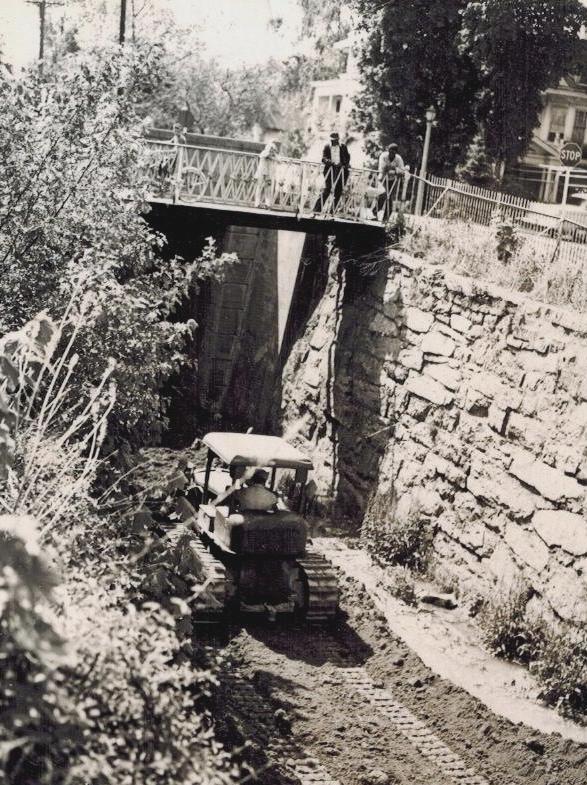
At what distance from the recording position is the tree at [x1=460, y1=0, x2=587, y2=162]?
21.6m

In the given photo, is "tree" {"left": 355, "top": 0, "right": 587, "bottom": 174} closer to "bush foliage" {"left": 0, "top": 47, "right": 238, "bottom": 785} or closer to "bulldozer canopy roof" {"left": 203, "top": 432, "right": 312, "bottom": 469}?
"bush foliage" {"left": 0, "top": 47, "right": 238, "bottom": 785}

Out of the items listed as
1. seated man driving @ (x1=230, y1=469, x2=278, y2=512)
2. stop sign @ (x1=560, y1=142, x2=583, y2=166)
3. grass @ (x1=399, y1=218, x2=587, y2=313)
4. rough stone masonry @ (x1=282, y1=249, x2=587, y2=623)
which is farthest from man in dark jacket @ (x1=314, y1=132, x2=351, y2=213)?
A: seated man driving @ (x1=230, y1=469, x2=278, y2=512)

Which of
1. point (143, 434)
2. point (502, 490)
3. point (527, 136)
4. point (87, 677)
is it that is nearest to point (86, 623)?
point (87, 677)

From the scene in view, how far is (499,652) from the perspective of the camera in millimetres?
9391

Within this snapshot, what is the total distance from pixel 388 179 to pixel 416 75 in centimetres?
816

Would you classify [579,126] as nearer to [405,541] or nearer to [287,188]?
[287,188]

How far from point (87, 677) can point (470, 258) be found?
10479 millimetres

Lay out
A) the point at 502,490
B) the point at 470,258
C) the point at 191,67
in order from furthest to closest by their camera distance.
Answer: the point at 191,67, the point at 470,258, the point at 502,490

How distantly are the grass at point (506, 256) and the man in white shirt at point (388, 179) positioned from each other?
1053 millimetres

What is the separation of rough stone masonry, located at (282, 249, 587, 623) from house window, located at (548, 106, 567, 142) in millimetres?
18176

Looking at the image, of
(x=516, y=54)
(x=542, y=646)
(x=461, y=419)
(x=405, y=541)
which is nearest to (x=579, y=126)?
(x=516, y=54)

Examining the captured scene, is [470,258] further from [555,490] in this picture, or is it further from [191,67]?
[191,67]

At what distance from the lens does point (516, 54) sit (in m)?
22.3

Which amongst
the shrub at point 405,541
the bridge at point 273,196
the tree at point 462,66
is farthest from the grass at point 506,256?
the tree at point 462,66
